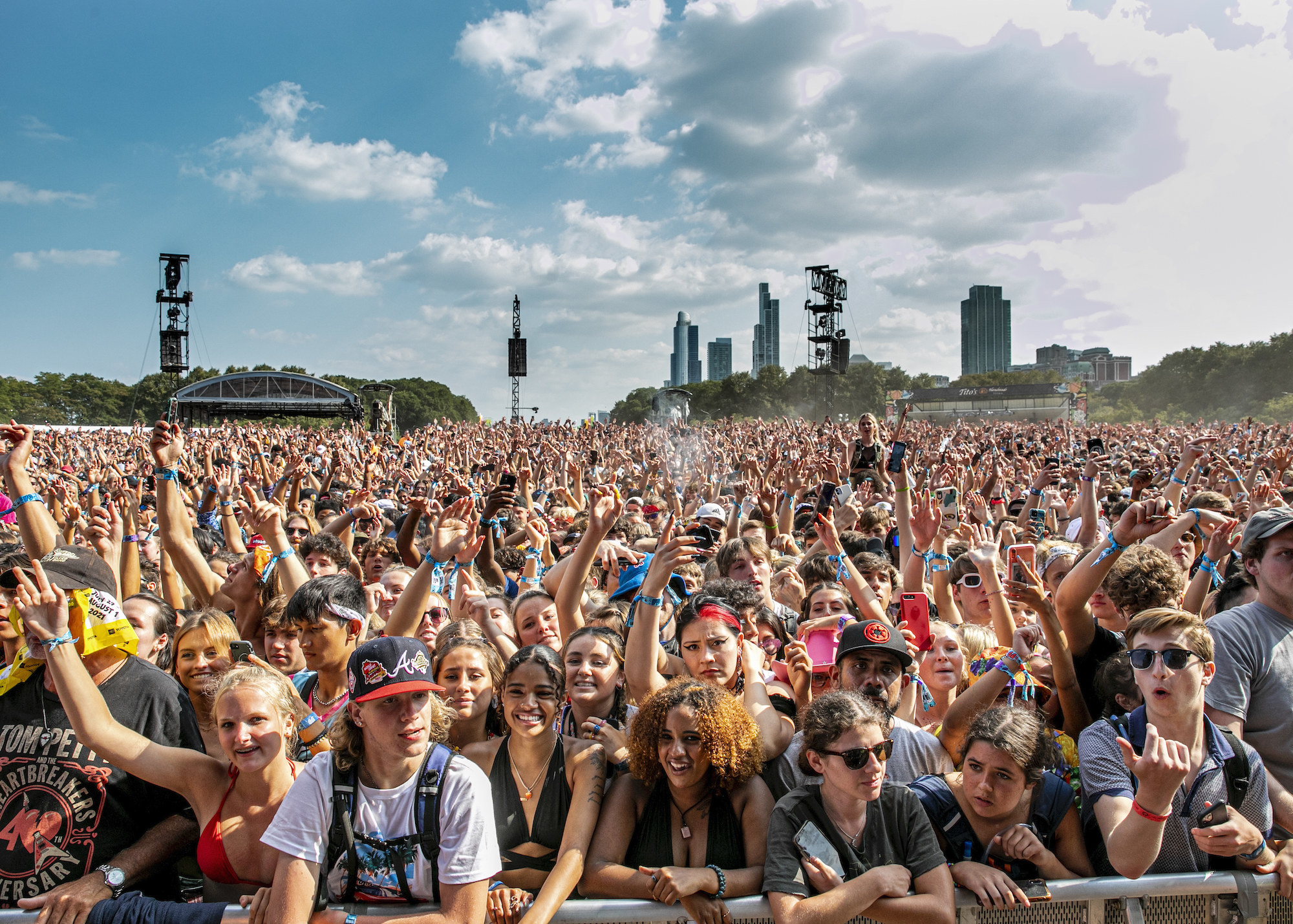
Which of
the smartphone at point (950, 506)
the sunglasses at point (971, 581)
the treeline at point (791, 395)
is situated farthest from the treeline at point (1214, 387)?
the sunglasses at point (971, 581)

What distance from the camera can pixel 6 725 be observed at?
272 cm

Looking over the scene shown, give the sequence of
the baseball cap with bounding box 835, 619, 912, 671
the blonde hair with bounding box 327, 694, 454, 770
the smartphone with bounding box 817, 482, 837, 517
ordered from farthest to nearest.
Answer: the smartphone with bounding box 817, 482, 837, 517
the baseball cap with bounding box 835, 619, 912, 671
the blonde hair with bounding box 327, 694, 454, 770

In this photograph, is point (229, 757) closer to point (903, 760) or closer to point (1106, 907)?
point (903, 760)

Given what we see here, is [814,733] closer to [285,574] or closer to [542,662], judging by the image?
[542,662]

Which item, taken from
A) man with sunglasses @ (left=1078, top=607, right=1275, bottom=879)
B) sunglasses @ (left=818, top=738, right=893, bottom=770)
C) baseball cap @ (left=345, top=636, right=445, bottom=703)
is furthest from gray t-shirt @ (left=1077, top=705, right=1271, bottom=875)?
baseball cap @ (left=345, top=636, right=445, bottom=703)

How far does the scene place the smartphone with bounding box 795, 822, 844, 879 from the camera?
2.52 m

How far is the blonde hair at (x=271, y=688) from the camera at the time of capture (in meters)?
2.65

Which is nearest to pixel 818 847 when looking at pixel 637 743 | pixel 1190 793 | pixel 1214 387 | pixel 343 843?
pixel 637 743

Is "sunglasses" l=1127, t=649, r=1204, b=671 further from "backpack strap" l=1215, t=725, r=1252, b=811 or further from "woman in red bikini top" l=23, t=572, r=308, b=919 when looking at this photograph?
"woman in red bikini top" l=23, t=572, r=308, b=919

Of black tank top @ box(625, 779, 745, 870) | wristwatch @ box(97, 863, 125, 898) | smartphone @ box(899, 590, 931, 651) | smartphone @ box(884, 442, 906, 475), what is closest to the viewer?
wristwatch @ box(97, 863, 125, 898)

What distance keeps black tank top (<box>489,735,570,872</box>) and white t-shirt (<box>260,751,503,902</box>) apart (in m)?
0.45

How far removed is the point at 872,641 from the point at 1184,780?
3.71ft

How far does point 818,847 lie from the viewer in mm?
2541

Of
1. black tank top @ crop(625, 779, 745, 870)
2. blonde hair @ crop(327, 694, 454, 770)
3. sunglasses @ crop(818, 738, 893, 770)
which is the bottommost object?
black tank top @ crop(625, 779, 745, 870)
